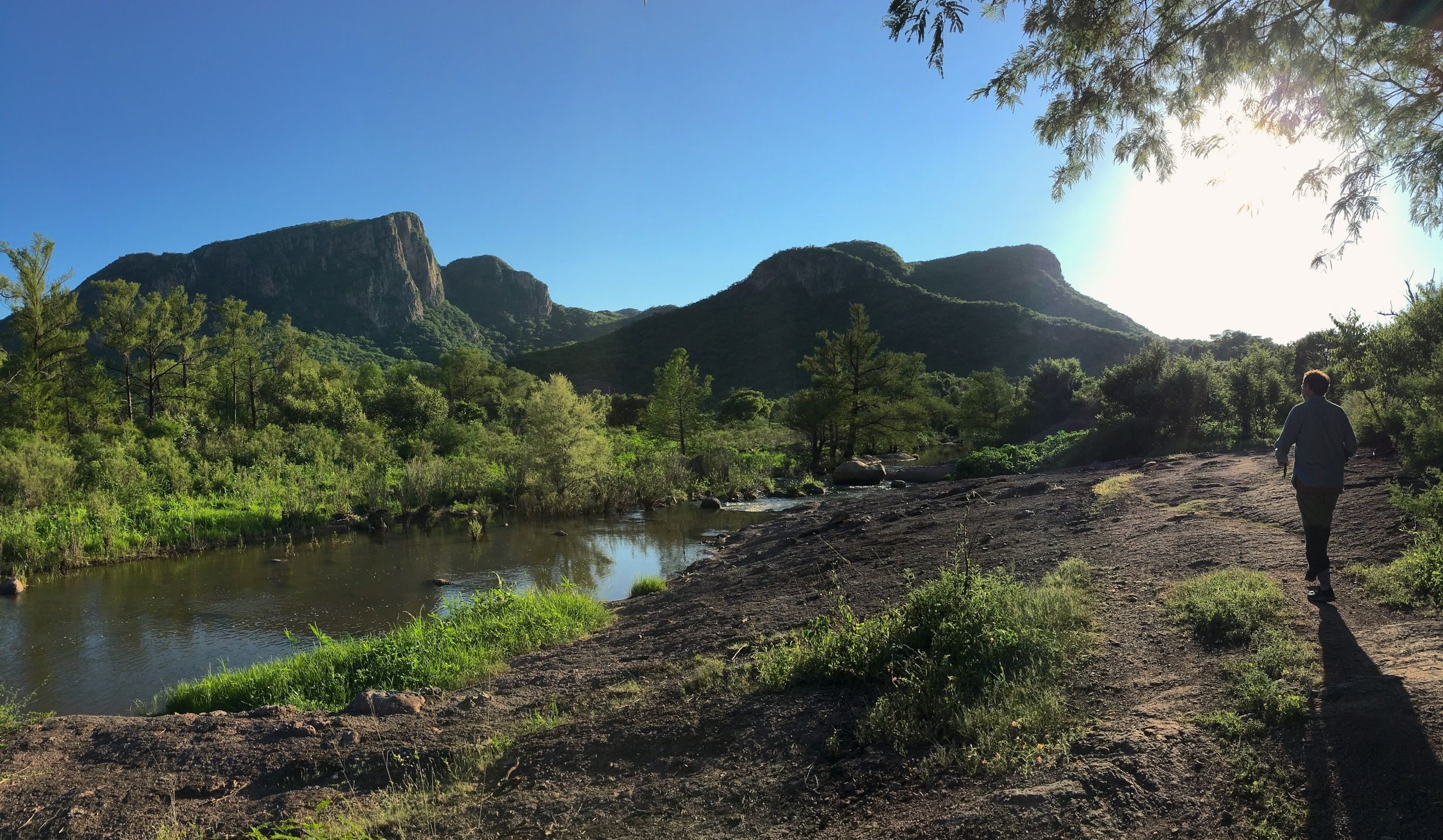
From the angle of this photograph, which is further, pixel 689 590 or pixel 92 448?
pixel 92 448

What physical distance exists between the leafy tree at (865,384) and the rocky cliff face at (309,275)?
347ft

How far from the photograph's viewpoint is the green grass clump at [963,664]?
349 centimetres

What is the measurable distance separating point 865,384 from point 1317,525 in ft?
110

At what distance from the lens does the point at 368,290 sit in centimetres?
12625

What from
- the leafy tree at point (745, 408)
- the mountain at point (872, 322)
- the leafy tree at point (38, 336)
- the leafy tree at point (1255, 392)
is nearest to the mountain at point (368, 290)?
the mountain at point (872, 322)

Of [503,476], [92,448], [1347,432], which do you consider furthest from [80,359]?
[1347,432]

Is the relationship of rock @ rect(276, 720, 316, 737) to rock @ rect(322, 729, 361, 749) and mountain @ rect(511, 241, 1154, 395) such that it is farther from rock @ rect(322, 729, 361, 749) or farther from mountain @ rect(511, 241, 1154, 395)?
mountain @ rect(511, 241, 1154, 395)

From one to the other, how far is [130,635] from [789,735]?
43.9ft

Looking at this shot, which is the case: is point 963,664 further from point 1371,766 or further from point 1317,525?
point 1317,525

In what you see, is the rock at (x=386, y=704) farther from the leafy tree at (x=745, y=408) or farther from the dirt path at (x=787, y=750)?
the leafy tree at (x=745, y=408)

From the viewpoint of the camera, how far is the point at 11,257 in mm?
25734

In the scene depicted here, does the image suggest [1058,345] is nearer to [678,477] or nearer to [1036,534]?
[678,477]

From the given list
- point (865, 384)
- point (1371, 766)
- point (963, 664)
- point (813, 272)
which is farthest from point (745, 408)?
point (1371, 766)

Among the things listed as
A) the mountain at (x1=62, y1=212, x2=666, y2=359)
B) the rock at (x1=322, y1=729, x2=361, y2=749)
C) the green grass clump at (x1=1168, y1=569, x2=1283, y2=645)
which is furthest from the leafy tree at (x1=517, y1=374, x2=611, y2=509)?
the mountain at (x1=62, y1=212, x2=666, y2=359)
